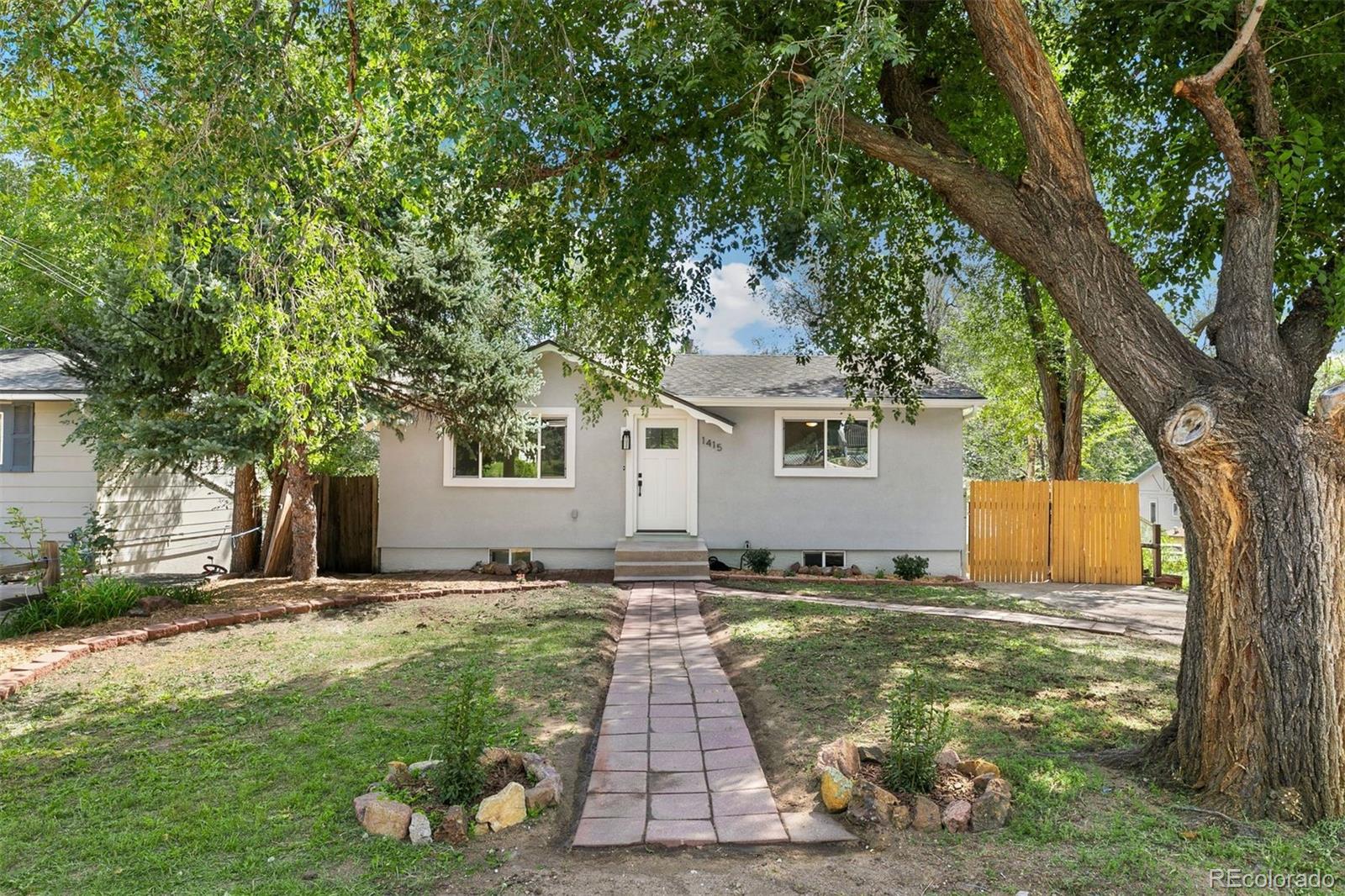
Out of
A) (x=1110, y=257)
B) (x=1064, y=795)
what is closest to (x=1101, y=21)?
(x=1110, y=257)

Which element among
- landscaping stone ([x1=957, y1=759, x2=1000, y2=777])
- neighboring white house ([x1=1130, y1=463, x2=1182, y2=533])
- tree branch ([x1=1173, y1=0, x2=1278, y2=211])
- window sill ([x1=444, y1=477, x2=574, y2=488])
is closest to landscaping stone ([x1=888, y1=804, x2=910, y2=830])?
landscaping stone ([x1=957, y1=759, x2=1000, y2=777])

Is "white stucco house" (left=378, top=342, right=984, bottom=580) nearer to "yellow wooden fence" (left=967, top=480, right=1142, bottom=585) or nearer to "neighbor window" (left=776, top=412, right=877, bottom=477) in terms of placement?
"neighbor window" (left=776, top=412, right=877, bottom=477)

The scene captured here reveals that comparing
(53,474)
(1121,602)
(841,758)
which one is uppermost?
(53,474)

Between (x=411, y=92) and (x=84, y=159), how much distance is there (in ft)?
7.57

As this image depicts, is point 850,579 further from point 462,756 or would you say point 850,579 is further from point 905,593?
point 462,756

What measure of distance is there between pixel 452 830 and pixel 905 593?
8.81 m

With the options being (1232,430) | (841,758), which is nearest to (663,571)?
(841,758)

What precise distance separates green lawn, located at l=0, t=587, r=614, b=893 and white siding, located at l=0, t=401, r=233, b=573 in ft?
21.8

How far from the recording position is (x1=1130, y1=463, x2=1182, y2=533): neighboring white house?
40094 millimetres

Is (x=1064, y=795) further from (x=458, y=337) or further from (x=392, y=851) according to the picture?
(x=458, y=337)

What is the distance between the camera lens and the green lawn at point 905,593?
10.4 metres

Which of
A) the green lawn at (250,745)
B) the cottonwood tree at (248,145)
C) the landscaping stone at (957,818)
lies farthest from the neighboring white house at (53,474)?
the landscaping stone at (957,818)

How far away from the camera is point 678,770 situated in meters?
4.50

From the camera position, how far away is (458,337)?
1104cm
